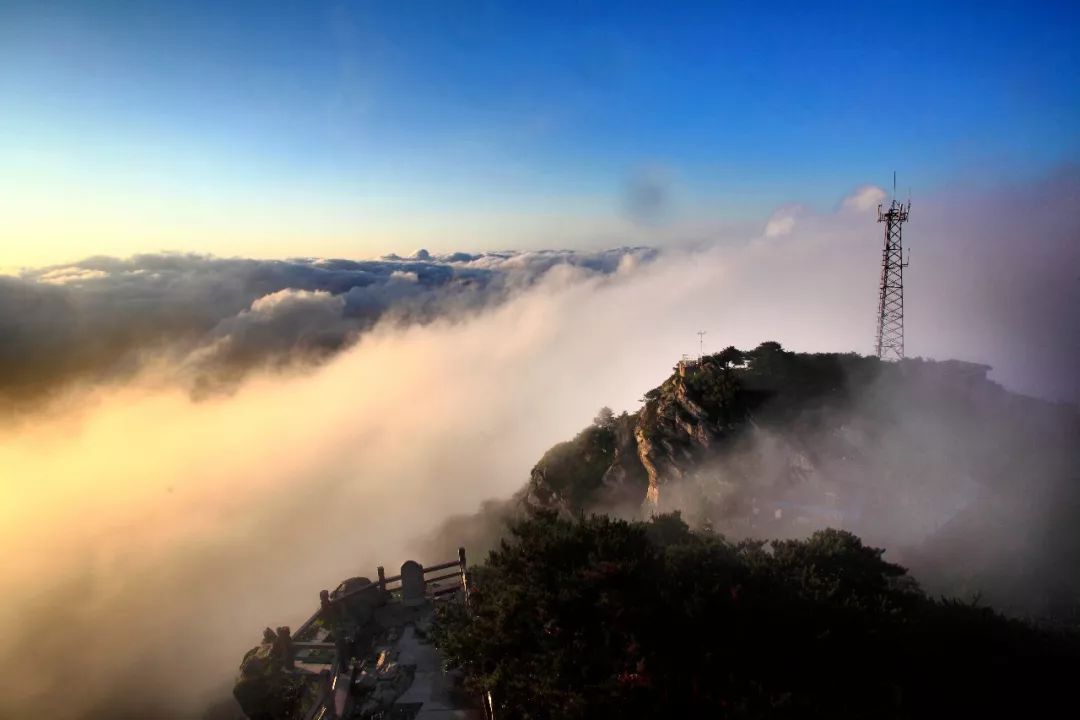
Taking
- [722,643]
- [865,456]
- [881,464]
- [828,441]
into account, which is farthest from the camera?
[828,441]

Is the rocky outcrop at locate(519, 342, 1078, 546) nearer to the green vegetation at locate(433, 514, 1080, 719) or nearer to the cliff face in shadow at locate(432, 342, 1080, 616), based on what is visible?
the cliff face in shadow at locate(432, 342, 1080, 616)

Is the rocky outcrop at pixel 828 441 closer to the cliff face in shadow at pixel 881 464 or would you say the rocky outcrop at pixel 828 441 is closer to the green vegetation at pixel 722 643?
the cliff face in shadow at pixel 881 464

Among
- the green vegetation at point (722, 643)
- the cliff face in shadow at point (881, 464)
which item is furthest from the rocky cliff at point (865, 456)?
the green vegetation at point (722, 643)

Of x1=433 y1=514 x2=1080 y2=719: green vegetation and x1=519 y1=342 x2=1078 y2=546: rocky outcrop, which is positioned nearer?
x1=433 y1=514 x2=1080 y2=719: green vegetation

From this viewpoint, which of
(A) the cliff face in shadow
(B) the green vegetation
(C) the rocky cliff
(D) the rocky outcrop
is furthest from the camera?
(D) the rocky outcrop

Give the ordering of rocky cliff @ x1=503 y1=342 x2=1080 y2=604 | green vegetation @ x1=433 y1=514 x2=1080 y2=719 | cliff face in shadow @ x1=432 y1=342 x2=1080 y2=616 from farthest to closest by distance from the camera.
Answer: rocky cliff @ x1=503 y1=342 x2=1080 y2=604 < cliff face in shadow @ x1=432 y1=342 x2=1080 y2=616 < green vegetation @ x1=433 y1=514 x2=1080 y2=719

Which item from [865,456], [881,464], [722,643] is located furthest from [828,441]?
[722,643]

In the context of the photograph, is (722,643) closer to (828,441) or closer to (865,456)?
(865,456)

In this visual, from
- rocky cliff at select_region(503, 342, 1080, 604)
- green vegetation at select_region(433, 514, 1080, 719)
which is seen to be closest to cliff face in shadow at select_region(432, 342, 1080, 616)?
rocky cliff at select_region(503, 342, 1080, 604)

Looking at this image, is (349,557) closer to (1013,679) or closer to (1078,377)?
(1013,679)
